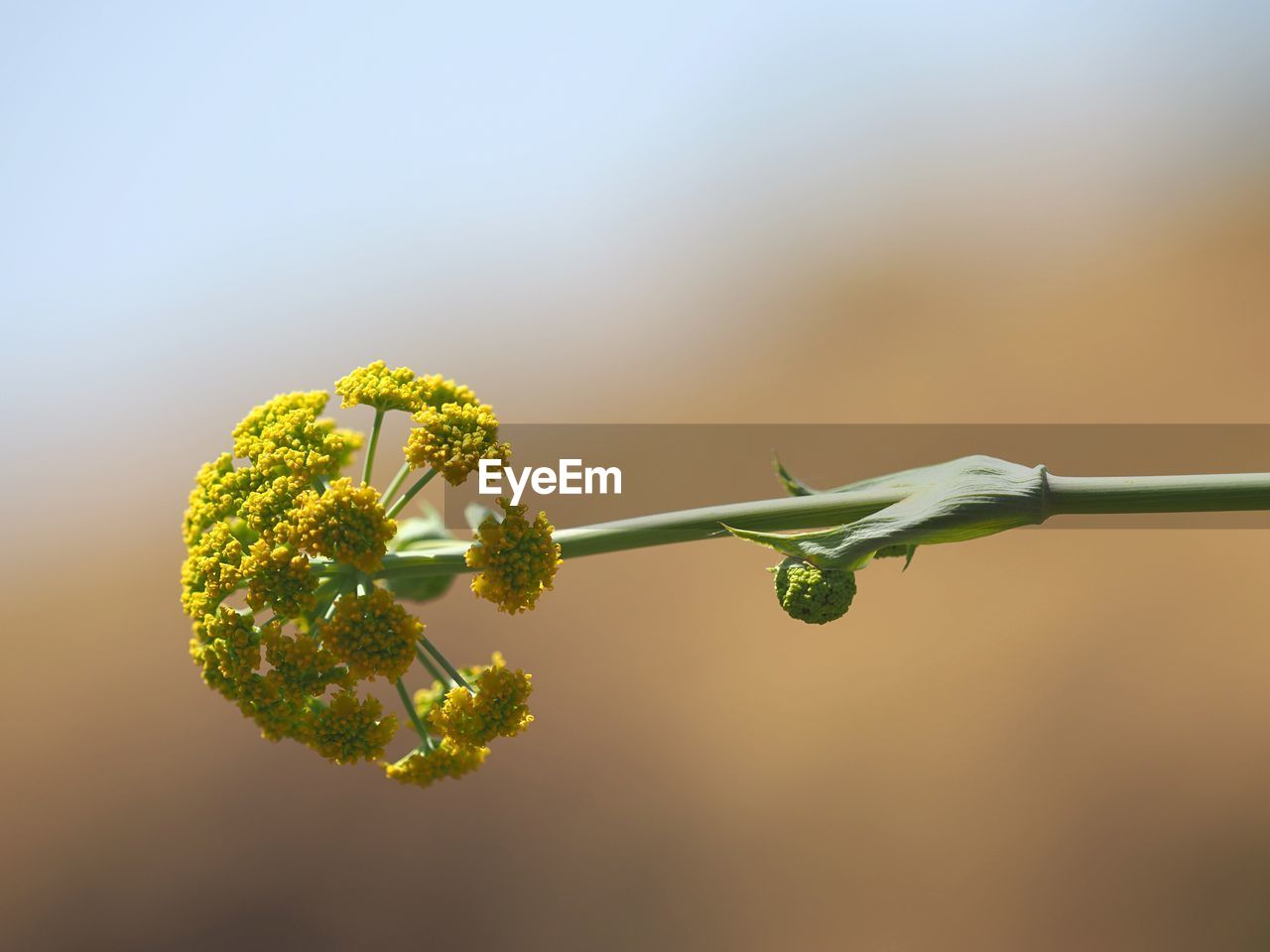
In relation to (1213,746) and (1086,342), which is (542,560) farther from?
(1086,342)

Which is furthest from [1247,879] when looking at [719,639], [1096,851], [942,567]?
[719,639]

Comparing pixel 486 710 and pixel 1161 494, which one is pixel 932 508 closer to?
pixel 1161 494

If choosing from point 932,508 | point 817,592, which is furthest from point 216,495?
point 932,508

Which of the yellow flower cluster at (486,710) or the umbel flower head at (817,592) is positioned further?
the yellow flower cluster at (486,710)

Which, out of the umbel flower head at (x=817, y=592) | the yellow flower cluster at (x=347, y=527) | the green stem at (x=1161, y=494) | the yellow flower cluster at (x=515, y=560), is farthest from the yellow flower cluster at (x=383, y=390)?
the green stem at (x=1161, y=494)

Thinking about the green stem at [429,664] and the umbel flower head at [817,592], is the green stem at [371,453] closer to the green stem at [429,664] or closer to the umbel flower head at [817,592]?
the green stem at [429,664]
